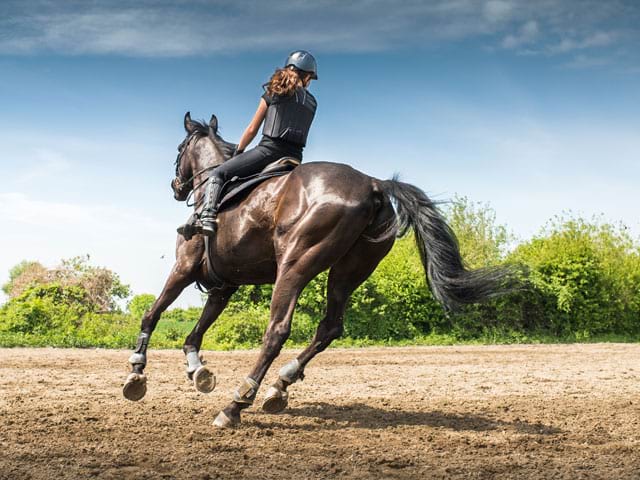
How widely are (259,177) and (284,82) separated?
38.3 inches

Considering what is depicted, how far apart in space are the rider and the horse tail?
1.04 m

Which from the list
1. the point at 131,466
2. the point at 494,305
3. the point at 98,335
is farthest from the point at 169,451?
the point at 494,305

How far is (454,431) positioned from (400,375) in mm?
4908

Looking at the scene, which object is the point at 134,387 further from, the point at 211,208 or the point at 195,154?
the point at 195,154

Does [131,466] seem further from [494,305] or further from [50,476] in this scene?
[494,305]

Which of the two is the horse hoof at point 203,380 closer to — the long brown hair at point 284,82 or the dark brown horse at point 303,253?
the dark brown horse at point 303,253

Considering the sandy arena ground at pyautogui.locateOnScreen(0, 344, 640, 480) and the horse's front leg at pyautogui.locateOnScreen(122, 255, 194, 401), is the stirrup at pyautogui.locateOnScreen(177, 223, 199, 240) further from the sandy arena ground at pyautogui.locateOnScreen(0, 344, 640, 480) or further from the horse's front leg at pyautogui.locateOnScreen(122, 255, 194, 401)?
the sandy arena ground at pyautogui.locateOnScreen(0, 344, 640, 480)

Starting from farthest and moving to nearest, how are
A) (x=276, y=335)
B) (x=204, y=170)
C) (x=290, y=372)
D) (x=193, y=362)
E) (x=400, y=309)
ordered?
1. (x=400, y=309)
2. (x=204, y=170)
3. (x=193, y=362)
4. (x=290, y=372)
5. (x=276, y=335)

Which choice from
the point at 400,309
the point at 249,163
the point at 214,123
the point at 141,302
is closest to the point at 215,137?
the point at 214,123

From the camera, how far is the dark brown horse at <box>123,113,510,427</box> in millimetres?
6582

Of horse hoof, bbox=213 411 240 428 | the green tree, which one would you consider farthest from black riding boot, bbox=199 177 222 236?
the green tree

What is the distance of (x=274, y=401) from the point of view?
259 inches

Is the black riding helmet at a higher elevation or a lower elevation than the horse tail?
higher

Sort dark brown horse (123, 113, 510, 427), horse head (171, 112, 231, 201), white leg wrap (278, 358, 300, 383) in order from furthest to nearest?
horse head (171, 112, 231, 201) → white leg wrap (278, 358, 300, 383) → dark brown horse (123, 113, 510, 427)
